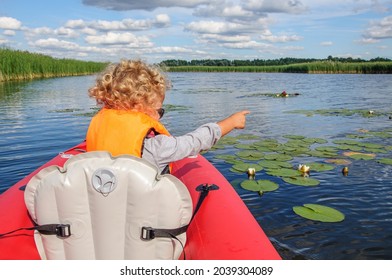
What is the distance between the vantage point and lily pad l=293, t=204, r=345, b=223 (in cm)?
362

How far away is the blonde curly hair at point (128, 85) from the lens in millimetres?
2227

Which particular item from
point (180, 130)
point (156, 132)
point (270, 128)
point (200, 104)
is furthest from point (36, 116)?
point (156, 132)

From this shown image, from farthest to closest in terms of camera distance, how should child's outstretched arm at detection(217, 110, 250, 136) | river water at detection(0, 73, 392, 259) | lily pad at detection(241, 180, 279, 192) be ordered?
1. lily pad at detection(241, 180, 279, 192)
2. river water at detection(0, 73, 392, 259)
3. child's outstretched arm at detection(217, 110, 250, 136)

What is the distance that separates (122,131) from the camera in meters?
2.15

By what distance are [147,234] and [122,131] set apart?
1.92ft

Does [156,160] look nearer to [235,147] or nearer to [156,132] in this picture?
[156,132]

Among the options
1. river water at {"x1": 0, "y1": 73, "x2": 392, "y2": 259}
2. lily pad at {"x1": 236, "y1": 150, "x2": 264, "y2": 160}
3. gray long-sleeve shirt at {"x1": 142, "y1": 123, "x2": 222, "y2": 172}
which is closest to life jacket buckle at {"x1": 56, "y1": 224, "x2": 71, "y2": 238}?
gray long-sleeve shirt at {"x1": 142, "y1": 123, "x2": 222, "y2": 172}

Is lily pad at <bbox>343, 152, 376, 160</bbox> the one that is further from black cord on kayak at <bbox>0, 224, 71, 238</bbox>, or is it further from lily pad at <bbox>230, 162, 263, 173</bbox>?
black cord on kayak at <bbox>0, 224, 71, 238</bbox>

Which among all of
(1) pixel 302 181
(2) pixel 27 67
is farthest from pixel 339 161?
(2) pixel 27 67

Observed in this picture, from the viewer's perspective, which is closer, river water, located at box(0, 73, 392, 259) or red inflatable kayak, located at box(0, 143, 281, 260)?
red inflatable kayak, located at box(0, 143, 281, 260)

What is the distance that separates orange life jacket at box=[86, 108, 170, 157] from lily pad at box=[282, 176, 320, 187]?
8.91ft

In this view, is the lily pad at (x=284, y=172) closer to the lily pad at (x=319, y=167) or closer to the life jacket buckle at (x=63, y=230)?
the lily pad at (x=319, y=167)

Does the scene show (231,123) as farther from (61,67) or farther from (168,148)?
(61,67)

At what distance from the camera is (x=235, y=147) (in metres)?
6.30
